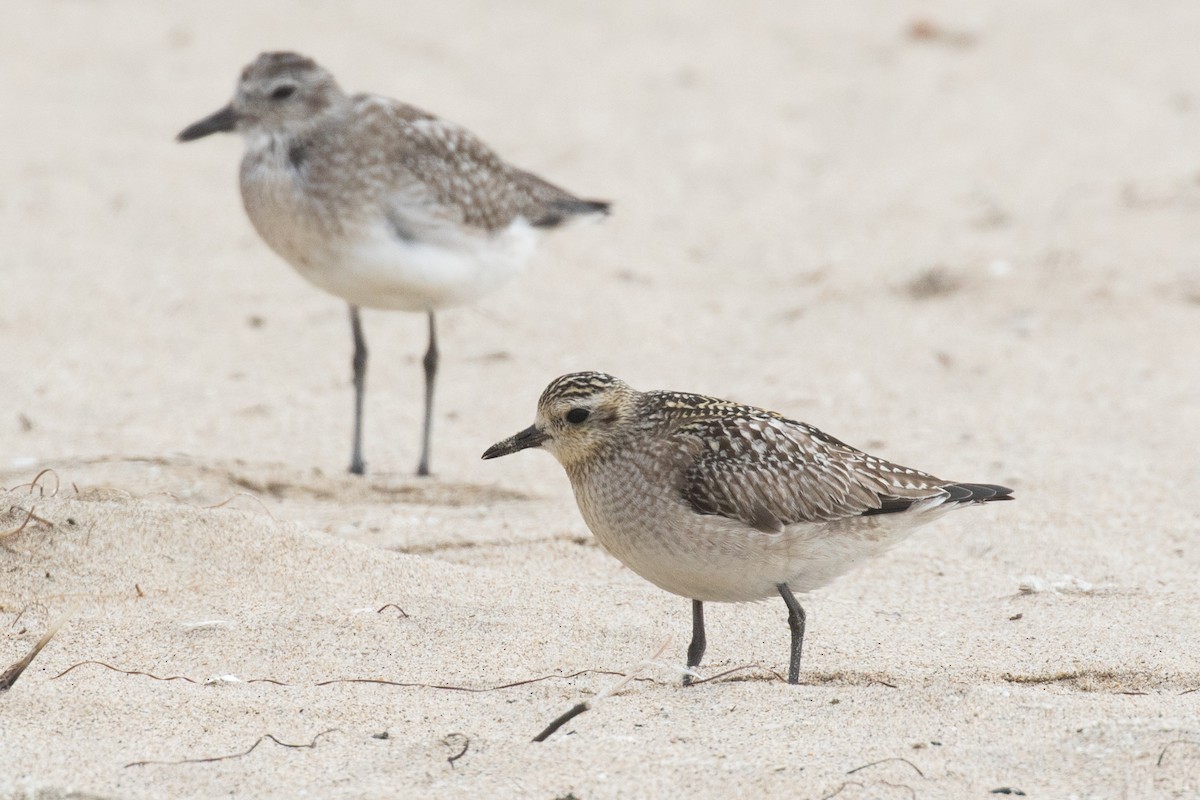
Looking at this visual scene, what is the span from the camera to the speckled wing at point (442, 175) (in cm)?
898

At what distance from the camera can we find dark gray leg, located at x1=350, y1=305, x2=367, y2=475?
8.82m

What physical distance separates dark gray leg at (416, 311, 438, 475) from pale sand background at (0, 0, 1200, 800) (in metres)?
0.19

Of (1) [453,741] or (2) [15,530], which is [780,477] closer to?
(1) [453,741]

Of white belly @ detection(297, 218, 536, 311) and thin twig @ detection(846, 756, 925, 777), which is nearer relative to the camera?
thin twig @ detection(846, 756, 925, 777)

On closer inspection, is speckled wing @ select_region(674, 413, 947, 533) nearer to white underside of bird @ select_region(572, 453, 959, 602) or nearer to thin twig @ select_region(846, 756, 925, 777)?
white underside of bird @ select_region(572, 453, 959, 602)

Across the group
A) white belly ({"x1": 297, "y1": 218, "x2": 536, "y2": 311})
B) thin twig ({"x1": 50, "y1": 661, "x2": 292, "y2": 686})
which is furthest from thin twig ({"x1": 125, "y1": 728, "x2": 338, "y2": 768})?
white belly ({"x1": 297, "y1": 218, "x2": 536, "y2": 311})

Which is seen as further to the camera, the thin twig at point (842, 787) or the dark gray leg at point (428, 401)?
the dark gray leg at point (428, 401)

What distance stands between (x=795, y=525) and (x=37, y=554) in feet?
9.37

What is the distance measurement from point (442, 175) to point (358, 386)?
124cm

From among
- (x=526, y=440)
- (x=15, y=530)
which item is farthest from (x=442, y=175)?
(x=15, y=530)

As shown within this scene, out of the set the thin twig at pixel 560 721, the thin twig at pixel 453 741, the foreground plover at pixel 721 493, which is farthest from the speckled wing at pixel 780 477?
the thin twig at pixel 453 741

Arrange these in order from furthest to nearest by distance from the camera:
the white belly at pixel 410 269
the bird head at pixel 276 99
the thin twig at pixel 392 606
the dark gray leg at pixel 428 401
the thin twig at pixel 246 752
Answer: the bird head at pixel 276 99, the dark gray leg at pixel 428 401, the white belly at pixel 410 269, the thin twig at pixel 392 606, the thin twig at pixel 246 752

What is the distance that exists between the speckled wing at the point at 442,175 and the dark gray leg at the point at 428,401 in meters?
0.62

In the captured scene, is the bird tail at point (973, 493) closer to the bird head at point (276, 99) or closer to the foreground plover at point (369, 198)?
the foreground plover at point (369, 198)
